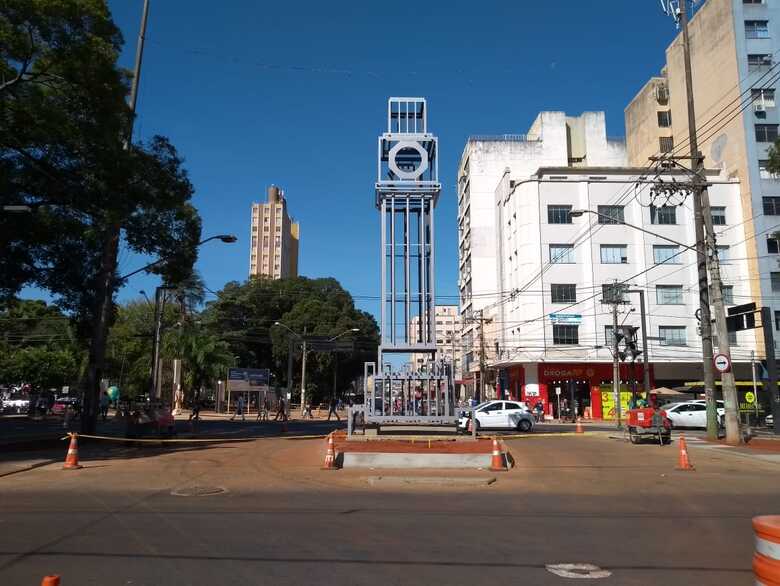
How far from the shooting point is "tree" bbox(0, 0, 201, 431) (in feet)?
56.2

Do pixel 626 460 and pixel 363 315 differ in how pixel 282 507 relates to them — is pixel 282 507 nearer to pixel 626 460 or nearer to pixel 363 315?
pixel 626 460

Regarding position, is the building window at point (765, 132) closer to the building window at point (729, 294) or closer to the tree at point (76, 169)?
the building window at point (729, 294)

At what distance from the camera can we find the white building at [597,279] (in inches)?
1948

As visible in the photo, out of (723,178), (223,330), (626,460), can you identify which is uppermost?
(723,178)

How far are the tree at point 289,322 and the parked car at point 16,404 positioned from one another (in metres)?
16.9

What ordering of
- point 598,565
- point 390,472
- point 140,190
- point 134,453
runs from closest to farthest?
point 598,565
point 390,472
point 134,453
point 140,190

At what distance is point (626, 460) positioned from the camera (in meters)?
17.0

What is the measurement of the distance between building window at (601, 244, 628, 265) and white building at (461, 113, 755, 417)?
0.08 metres

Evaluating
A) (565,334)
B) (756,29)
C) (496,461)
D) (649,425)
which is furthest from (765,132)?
(496,461)

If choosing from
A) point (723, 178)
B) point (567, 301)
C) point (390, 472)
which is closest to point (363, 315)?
point (567, 301)

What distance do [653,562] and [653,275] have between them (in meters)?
47.6

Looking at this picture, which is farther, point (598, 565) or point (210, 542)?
point (210, 542)

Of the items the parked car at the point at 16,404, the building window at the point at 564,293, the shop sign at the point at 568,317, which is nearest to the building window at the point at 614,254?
the building window at the point at 564,293

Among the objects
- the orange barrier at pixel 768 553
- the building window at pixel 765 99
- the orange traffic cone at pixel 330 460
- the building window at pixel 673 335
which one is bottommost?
the orange traffic cone at pixel 330 460
